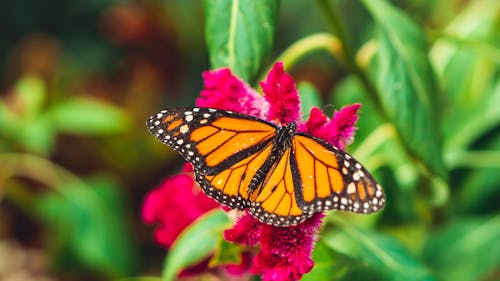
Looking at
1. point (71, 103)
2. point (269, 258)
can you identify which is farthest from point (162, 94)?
point (269, 258)

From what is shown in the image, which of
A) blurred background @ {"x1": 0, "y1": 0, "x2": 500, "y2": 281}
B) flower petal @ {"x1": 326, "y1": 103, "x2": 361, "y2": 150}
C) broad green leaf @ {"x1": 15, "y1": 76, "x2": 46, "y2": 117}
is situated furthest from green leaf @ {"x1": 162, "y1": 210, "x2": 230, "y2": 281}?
broad green leaf @ {"x1": 15, "y1": 76, "x2": 46, "y2": 117}

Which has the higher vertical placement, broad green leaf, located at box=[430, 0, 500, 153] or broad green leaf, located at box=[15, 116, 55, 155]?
broad green leaf, located at box=[15, 116, 55, 155]

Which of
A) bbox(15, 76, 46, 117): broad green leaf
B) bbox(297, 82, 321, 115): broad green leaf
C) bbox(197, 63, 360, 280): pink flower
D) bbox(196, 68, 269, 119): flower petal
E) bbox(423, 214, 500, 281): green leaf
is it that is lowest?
bbox(423, 214, 500, 281): green leaf

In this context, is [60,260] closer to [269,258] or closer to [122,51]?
[122,51]

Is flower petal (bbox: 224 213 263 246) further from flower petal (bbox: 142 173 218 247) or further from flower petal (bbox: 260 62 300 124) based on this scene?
flower petal (bbox: 142 173 218 247)

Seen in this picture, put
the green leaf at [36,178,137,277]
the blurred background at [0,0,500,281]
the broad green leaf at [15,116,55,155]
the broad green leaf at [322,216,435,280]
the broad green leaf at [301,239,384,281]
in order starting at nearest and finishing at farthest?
1. the broad green leaf at [301,239,384,281]
2. the broad green leaf at [322,216,435,280]
3. the blurred background at [0,0,500,281]
4. the broad green leaf at [15,116,55,155]
5. the green leaf at [36,178,137,277]

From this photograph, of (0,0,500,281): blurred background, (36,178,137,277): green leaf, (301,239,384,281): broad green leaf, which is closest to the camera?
(301,239,384,281): broad green leaf

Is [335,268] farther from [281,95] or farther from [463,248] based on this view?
[463,248]
